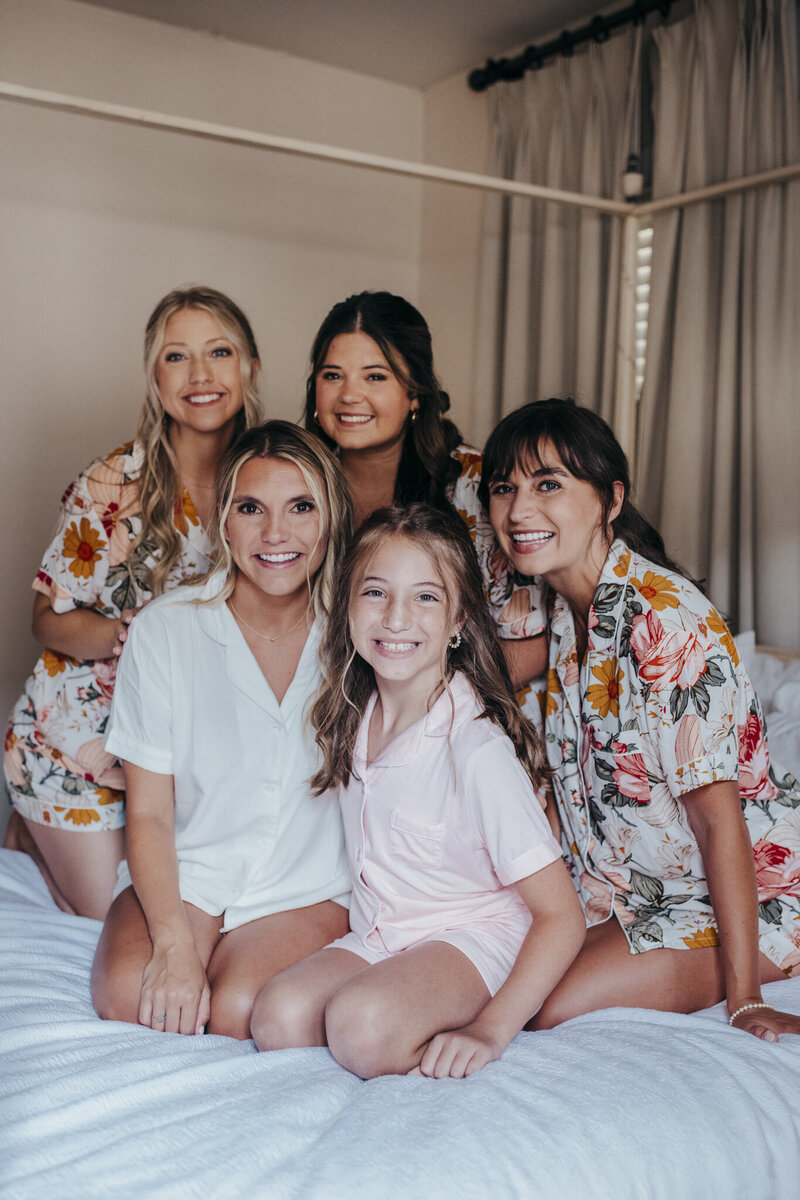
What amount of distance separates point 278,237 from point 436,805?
255 centimetres

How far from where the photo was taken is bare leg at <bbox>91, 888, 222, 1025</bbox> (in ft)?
4.40

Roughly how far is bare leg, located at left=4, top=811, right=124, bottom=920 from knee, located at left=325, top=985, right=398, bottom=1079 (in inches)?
29.3

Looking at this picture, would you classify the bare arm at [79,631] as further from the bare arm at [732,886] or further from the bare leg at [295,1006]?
the bare arm at [732,886]

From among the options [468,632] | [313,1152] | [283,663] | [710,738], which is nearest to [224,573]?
[283,663]

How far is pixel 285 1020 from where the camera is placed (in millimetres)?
1259

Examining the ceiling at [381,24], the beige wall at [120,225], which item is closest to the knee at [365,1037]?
the beige wall at [120,225]

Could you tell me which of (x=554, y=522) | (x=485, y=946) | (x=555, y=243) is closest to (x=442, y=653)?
(x=554, y=522)

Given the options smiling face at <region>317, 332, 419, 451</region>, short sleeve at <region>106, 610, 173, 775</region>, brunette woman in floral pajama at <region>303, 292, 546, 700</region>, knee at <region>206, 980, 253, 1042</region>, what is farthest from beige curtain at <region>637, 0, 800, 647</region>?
knee at <region>206, 980, 253, 1042</region>

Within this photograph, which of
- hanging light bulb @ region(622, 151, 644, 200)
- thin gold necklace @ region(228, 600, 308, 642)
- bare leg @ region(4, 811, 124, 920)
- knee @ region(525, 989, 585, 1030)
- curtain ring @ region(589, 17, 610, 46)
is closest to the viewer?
knee @ region(525, 989, 585, 1030)

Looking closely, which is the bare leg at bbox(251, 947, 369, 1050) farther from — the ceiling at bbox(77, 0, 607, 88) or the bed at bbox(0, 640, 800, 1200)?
the ceiling at bbox(77, 0, 607, 88)

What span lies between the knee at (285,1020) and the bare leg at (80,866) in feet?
2.04

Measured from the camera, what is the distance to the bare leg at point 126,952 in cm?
134

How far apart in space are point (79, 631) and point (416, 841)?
2.67 ft

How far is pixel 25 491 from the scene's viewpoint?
3119 mm
